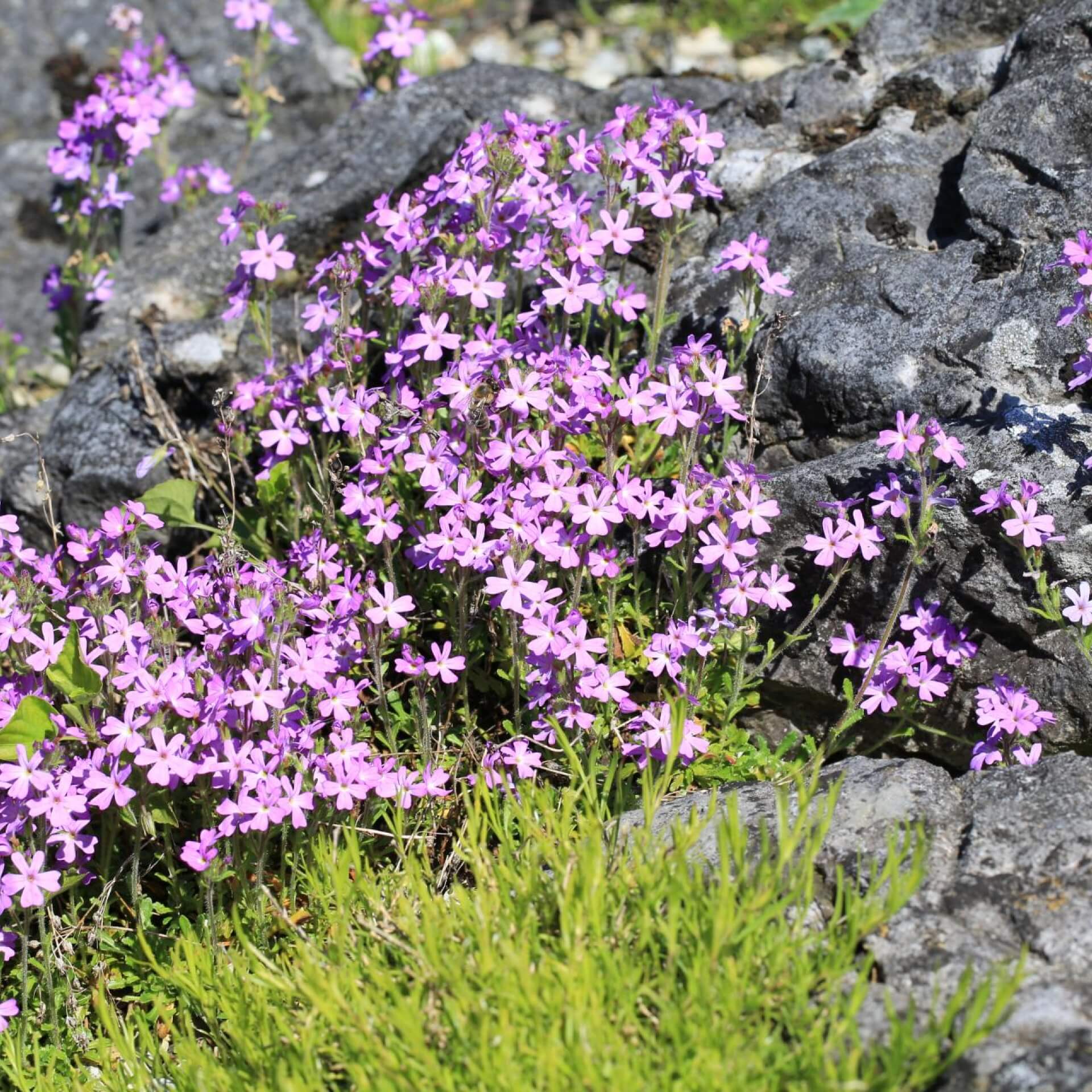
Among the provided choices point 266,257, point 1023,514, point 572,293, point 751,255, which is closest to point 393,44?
point 266,257

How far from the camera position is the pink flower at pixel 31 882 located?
3904mm

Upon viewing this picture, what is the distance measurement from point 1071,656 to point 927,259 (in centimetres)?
170

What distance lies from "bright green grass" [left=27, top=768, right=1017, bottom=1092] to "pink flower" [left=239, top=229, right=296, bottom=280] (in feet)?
8.46

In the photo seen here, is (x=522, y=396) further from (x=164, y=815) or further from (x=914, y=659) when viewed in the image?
(x=164, y=815)

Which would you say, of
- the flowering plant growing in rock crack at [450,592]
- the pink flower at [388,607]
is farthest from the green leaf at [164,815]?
the pink flower at [388,607]

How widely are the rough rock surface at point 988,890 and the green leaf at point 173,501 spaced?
91.2 inches

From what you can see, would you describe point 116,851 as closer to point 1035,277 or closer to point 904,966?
point 904,966

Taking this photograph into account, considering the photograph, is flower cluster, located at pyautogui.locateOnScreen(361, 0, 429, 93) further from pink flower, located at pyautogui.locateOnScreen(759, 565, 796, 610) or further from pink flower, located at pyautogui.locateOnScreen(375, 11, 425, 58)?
pink flower, located at pyautogui.locateOnScreen(759, 565, 796, 610)

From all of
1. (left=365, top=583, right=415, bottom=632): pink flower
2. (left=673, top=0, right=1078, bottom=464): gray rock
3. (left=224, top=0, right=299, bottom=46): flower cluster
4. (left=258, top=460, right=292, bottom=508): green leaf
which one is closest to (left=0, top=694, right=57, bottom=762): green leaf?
(left=365, top=583, right=415, bottom=632): pink flower

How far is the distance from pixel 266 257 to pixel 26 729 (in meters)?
2.18

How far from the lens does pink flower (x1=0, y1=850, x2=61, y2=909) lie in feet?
12.8

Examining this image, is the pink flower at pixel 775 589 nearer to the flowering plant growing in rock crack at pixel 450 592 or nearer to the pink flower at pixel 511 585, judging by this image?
the flowering plant growing in rock crack at pixel 450 592

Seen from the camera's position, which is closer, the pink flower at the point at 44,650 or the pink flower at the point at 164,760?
the pink flower at the point at 164,760

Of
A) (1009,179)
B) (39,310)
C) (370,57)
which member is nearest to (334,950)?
(1009,179)
